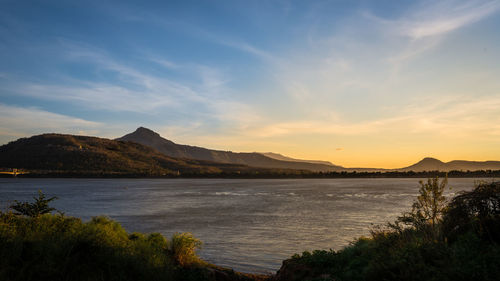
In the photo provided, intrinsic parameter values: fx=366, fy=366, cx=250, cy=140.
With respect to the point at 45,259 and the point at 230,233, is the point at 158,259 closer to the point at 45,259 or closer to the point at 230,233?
the point at 45,259

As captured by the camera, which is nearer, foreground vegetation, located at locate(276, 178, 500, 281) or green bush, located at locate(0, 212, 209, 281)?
foreground vegetation, located at locate(276, 178, 500, 281)

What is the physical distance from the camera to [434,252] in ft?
30.0

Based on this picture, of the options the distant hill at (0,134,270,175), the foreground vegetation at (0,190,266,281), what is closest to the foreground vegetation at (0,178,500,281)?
the foreground vegetation at (0,190,266,281)

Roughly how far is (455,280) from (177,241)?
930 cm

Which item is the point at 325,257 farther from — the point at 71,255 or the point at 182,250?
the point at 71,255

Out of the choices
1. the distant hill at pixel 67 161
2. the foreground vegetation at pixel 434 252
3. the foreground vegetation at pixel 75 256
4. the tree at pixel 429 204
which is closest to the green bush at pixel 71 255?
the foreground vegetation at pixel 75 256

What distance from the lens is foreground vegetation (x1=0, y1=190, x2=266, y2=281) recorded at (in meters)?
9.27

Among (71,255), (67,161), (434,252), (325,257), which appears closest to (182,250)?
(71,255)

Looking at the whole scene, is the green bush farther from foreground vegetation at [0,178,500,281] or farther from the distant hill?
the distant hill

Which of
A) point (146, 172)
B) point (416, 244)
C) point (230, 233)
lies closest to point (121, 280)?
point (416, 244)

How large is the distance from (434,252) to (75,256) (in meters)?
9.31

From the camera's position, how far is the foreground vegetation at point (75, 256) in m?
9.27

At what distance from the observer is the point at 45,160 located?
568ft

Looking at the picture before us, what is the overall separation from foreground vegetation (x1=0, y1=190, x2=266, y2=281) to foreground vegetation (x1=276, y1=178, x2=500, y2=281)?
143 inches
